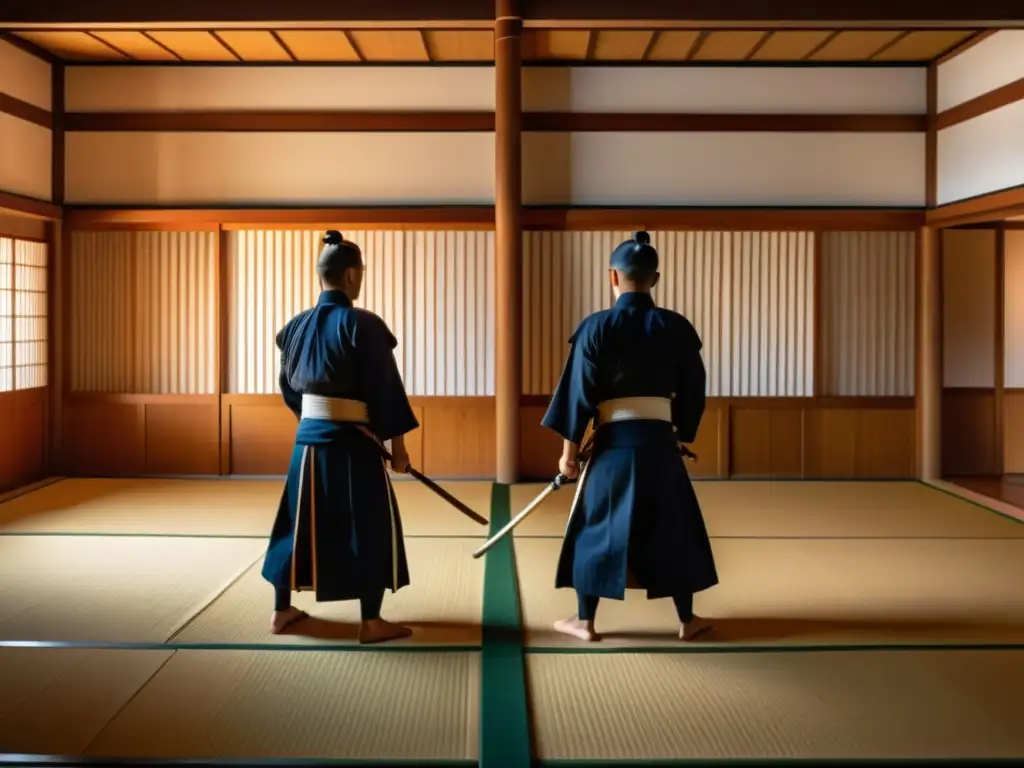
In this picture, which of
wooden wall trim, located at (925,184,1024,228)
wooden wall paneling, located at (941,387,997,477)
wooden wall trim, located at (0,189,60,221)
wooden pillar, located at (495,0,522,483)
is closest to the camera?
wooden wall trim, located at (925,184,1024,228)

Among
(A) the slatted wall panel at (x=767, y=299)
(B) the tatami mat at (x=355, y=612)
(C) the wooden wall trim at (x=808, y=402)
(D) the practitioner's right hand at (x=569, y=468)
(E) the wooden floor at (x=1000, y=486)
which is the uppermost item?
(A) the slatted wall panel at (x=767, y=299)

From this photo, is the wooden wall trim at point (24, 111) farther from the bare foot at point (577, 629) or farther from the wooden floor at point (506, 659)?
the bare foot at point (577, 629)

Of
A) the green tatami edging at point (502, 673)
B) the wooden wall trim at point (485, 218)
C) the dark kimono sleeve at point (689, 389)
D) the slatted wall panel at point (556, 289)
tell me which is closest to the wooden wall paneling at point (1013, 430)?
the wooden wall trim at point (485, 218)

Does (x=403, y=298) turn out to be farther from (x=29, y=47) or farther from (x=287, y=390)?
(x=287, y=390)

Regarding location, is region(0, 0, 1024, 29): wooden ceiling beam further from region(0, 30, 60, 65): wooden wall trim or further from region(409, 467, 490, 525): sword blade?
region(409, 467, 490, 525): sword blade

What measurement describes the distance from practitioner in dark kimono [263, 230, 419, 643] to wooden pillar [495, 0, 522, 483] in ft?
9.56

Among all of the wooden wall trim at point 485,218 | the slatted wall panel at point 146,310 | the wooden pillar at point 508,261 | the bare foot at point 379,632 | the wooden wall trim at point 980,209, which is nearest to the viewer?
the bare foot at point 379,632

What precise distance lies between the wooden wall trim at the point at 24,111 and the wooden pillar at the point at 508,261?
287 centimetres

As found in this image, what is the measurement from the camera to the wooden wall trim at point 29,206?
5667 millimetres

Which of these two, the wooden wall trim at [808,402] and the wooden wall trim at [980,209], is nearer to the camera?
the wooden wall trim at [980,209]

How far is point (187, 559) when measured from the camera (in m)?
4.21

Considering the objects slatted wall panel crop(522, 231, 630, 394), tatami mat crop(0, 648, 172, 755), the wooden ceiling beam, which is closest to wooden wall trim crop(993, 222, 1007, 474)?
the wooden ceiling beam

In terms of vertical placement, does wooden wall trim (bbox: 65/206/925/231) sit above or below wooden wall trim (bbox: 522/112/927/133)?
below

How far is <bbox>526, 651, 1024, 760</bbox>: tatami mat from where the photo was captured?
2322 mm
